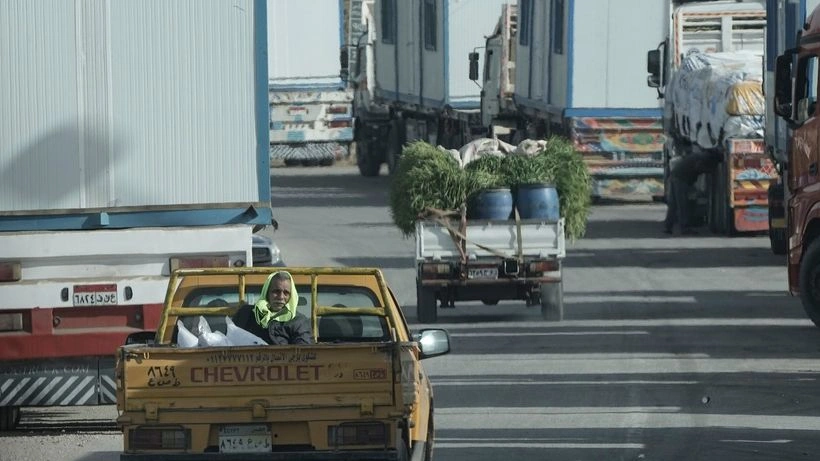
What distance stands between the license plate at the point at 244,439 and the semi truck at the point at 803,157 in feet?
29.3

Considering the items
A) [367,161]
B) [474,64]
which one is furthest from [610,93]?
[367,161]

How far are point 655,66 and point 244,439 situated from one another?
21.2 metres

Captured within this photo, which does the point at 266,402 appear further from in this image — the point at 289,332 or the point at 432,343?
the point at 432,343

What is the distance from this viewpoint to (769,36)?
20.9 meters

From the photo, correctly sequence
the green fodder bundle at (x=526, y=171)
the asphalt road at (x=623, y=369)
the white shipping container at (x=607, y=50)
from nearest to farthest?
the asphalt road at (x=623, y=369) → the green fodder bundle at (x=526, y=171) → the white shipping container at (x=607, y=50)

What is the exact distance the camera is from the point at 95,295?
37.8 feet

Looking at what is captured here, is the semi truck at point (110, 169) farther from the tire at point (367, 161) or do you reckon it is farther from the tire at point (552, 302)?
the tire at point (367, 161)

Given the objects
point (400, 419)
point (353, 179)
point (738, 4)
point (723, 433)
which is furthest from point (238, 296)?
point (353, 179)

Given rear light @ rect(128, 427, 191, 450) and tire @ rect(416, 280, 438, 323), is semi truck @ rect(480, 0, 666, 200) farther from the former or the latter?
rear light @ rect(128, 427, 191, 450)

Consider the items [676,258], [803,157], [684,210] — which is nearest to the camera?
[803,157]

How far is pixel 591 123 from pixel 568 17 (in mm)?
1749

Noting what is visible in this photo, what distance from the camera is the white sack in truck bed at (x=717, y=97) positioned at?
82.9ft

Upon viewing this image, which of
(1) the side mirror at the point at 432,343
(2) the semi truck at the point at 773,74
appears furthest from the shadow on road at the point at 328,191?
(1) the side mirror at the point at 432,343

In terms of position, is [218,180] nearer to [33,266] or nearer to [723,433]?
[33,266]
